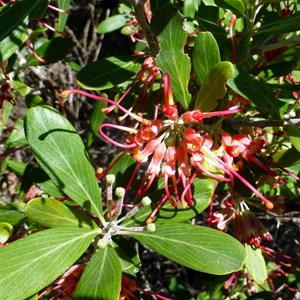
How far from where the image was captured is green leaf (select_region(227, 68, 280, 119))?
0.92m

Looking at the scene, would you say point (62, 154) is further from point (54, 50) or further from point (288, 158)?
point (54, 50)

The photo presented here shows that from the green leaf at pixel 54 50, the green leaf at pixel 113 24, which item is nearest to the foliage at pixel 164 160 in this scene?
the green leaf at pixel 54 50

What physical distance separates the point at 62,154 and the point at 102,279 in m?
0.24

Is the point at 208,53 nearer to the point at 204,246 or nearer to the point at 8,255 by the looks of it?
the point at 204,246

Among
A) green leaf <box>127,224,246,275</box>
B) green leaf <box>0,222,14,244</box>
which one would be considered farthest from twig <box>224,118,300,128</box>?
green leaf <box>0,222,14,244</box>

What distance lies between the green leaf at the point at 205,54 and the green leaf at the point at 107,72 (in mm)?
232

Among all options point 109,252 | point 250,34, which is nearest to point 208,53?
point 250,34

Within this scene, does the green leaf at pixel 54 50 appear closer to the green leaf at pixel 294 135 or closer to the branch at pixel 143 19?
the branch at pixel 143 19

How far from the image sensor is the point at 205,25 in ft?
3.52

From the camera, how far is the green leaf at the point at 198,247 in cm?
84

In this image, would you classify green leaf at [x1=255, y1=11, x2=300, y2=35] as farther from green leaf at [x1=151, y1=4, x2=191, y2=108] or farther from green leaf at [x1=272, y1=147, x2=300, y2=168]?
green leaf at [x1=272, y1=147, x2=300, y2=168]

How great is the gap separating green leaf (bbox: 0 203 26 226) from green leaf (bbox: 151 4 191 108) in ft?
1.54

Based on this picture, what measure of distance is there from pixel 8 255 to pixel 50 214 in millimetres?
112

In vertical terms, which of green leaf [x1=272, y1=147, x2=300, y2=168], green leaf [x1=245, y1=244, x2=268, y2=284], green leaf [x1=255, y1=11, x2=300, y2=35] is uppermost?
green leaf [x1=255, y1=11, x2=300, y2=35]
